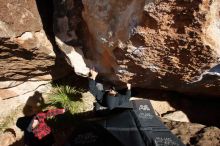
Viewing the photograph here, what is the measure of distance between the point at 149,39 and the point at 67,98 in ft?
9.06

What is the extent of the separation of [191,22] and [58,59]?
105 inches

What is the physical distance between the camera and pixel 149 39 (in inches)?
154

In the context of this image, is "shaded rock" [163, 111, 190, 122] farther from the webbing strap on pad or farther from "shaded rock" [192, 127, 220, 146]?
the webbing strap on pad

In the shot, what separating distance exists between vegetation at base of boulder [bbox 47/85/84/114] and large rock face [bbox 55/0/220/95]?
1.17 metres

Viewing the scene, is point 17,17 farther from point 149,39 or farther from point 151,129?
point 151,129

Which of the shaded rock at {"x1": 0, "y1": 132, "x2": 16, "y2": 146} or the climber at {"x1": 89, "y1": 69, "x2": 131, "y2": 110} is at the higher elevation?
the climber at {"x1": 89, "y1": 69, "x2": 131, "y2": 110}

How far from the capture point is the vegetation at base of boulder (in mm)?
6090

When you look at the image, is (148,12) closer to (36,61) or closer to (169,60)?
(169,60)

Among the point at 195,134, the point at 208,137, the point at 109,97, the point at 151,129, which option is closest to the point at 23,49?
the point at 109,97

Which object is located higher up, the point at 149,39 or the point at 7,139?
the point at 149,39

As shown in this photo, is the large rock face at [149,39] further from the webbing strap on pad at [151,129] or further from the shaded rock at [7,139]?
the shaded rock at [7,139]

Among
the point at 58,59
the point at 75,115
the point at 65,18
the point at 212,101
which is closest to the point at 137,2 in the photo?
the point at 65,18

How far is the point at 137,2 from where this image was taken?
3.66 meters

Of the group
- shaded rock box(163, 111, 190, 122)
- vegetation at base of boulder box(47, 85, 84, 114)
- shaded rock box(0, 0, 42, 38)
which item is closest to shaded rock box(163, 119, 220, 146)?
shaded rock box(163, 111, 190, 122)
